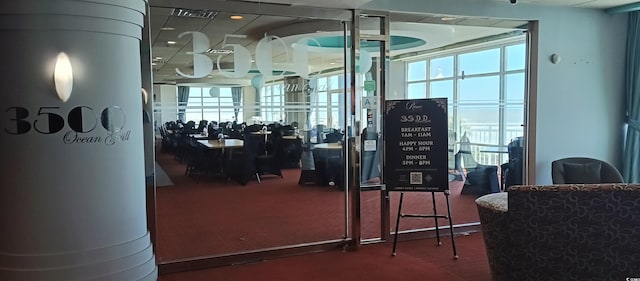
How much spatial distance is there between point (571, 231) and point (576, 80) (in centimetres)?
354

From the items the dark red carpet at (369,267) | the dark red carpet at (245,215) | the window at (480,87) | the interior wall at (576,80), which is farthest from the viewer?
the window at (480,87)

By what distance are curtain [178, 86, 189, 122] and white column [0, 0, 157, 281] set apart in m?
1.77

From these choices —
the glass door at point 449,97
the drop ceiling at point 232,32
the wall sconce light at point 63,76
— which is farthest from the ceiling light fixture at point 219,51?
the wall sconce light at point 63,76

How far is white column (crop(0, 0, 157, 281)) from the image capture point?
265cm

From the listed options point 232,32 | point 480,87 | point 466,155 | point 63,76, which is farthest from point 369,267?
point 480,87

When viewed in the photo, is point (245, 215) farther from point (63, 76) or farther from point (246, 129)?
point (63, 76)

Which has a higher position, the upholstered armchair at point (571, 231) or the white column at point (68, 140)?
the white column at point (68, 140)

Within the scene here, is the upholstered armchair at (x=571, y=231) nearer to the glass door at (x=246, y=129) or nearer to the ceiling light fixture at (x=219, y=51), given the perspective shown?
the glass door at (x=246, y=129)

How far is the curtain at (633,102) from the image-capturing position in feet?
21.5

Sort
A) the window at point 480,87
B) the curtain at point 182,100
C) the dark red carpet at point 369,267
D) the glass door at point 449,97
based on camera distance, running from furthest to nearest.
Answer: the window at point 480,87
the glass door at point 449,97
the curtain at point 182,100
the dark red carpet at point 369,267

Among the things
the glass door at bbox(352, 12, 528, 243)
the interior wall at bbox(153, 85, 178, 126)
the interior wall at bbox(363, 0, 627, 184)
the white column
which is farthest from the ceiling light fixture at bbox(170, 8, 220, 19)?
the interior wall at bbox(363, 0, 627, 184)

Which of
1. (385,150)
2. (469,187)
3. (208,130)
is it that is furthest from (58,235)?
(469,187)

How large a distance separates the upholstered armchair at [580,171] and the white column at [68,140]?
497cm

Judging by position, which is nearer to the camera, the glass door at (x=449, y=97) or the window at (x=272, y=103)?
the window at (x=272, y=103)
